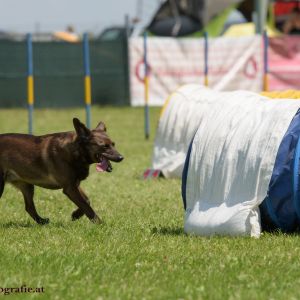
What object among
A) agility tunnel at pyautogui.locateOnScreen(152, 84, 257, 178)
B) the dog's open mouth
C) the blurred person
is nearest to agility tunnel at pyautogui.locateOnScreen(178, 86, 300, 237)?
the dog's open mouth

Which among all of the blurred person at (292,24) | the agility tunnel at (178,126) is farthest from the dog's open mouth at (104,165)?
the blurred person at (292,24)

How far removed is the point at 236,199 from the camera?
7023 millimetres

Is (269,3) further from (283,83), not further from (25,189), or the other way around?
(25,189)

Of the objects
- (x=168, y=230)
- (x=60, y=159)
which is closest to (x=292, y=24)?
(x=60, y=159)

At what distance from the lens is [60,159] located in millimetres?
7961

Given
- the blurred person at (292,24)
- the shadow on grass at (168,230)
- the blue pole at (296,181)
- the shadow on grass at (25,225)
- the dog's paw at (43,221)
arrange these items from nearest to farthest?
the blue pole at (296,181) < the shadow on grass at (168,230) < the shadow on grass at (25,225) < the dog's paw at (43,221) < the blurred person at (292,24)

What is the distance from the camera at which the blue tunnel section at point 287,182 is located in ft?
22.5

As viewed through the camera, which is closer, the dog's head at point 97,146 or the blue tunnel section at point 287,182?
the blue tunnel section at point 287,182

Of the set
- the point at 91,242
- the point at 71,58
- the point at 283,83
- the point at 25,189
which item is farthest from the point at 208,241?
the point at 71,58

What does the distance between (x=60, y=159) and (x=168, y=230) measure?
3.78 ft

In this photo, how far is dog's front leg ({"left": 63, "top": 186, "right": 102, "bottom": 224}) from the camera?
26.1 ft

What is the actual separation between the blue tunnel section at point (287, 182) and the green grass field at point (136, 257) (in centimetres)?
18

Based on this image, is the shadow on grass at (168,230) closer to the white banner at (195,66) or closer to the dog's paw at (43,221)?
the dog's paw at (43,221)

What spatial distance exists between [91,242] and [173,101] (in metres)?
5.54
